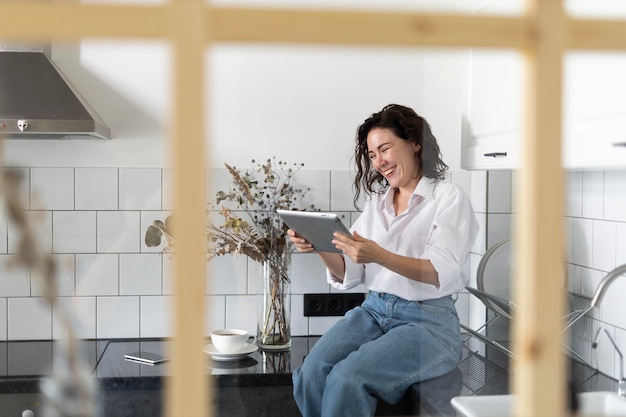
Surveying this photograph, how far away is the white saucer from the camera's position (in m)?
1.71

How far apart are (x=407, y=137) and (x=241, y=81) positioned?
0.38 meters

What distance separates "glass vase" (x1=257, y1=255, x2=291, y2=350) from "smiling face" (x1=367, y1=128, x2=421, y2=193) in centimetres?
31

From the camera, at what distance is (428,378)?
5.32 ft

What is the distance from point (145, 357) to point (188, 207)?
1.45m

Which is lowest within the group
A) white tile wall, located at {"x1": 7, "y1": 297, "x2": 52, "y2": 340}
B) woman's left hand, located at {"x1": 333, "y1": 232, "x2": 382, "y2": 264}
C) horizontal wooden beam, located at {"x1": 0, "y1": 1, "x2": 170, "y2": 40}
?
white tile wall, located at {"x1": 7, "y1": 297, "x2": 52, "y2": 340}

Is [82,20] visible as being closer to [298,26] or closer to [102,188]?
[298,26]

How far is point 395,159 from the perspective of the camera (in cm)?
160

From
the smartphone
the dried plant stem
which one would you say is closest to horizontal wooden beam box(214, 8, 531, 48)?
the dried plant stem

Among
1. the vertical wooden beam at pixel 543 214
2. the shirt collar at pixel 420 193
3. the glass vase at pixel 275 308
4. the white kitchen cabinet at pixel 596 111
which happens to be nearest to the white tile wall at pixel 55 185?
the glass vase at pixel 275 308

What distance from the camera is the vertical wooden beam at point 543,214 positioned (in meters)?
0.36

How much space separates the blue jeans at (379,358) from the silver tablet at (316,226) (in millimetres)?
151

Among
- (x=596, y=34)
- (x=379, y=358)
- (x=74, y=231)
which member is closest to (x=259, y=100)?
(x=74, y=231)

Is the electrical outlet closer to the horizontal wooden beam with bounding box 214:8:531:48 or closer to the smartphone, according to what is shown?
the smartphone

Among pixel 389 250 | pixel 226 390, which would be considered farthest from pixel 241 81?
pixel 226 390
